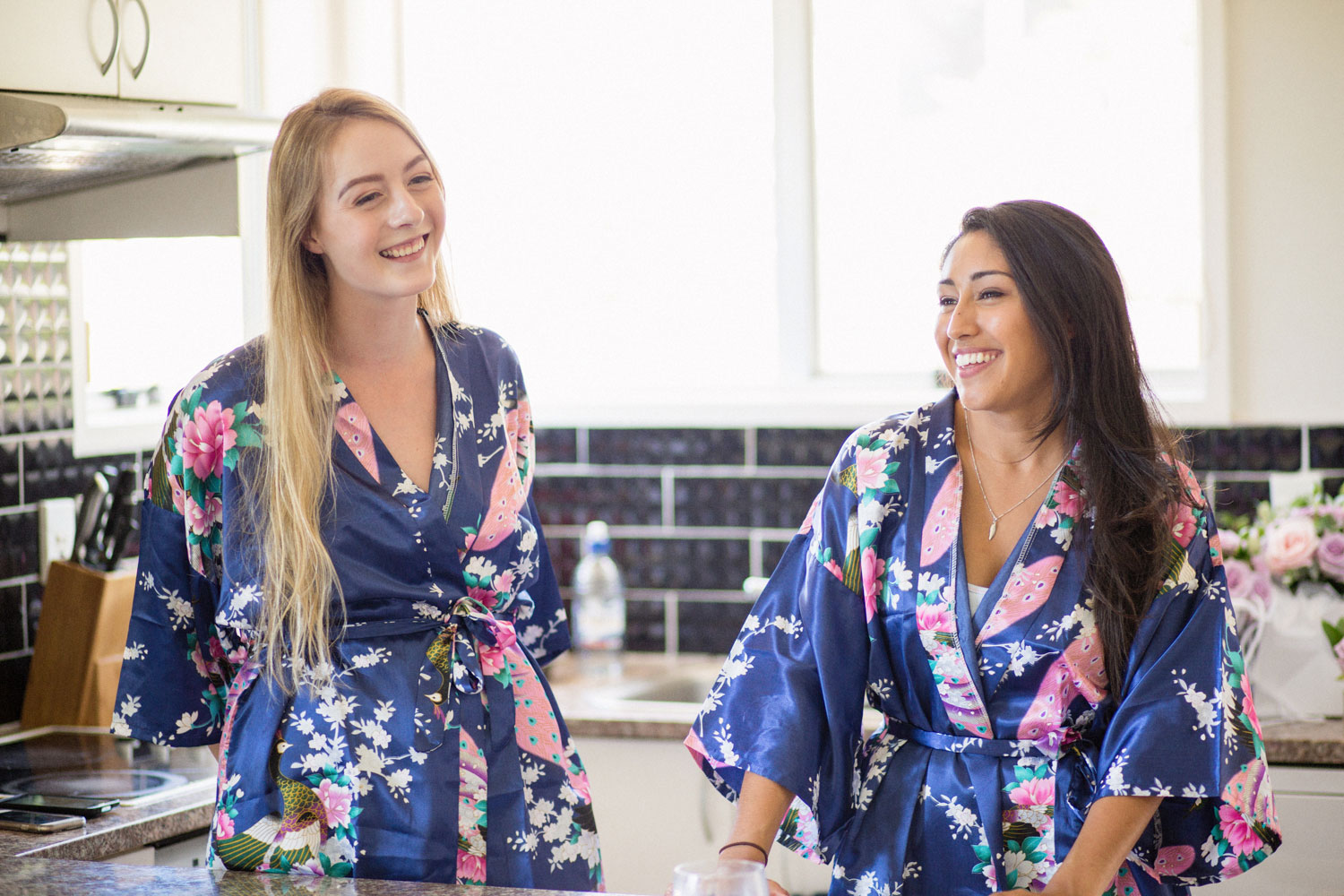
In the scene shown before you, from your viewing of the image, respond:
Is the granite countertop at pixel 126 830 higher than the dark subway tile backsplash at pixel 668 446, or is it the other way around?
the dark subway tile backsplash at pixel 668 446

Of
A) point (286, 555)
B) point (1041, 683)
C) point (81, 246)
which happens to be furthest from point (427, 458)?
point (81, 246)

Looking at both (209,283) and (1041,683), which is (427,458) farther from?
(209,283)

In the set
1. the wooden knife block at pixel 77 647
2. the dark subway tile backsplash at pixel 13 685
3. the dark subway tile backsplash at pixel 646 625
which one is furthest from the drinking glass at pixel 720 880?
the dark subway tile backsplash at pixel 646 625

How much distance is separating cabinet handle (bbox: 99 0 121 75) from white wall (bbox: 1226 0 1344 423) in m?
1.90

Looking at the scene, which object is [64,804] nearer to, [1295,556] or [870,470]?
[870,470]

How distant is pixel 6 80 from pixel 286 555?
31.7 inches

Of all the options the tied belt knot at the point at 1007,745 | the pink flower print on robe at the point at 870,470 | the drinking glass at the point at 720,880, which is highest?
the pink flower print on robe at the point at 870,470

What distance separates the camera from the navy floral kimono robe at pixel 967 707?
1386 mm

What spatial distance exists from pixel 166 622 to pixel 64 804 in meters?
0.43

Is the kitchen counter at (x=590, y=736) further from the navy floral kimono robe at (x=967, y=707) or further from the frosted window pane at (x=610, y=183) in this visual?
the frosted window pane at (x=610, y=183)

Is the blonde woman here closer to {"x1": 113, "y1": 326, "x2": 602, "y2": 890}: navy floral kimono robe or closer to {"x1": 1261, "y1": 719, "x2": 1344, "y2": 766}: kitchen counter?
{"x1": 113, "y1": 326, "x2": 602, "y2": 890}: navy floral kimono robe

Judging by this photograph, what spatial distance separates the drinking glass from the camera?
98 centimetres

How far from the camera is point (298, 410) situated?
4.97 ft

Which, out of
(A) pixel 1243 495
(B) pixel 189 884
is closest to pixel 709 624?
(A) pixel 1243 495
